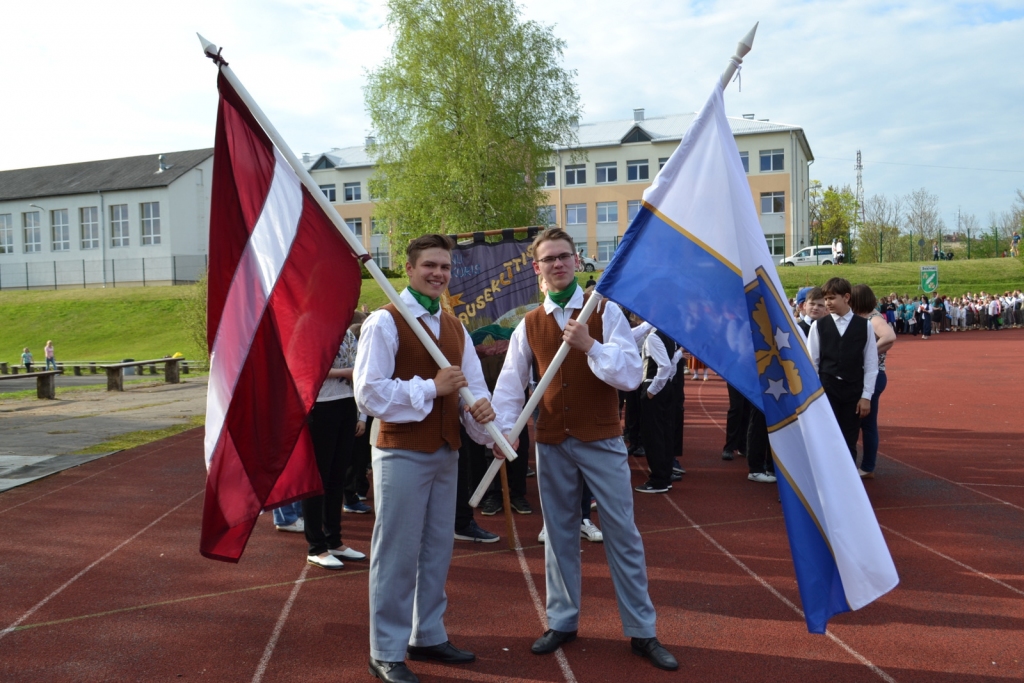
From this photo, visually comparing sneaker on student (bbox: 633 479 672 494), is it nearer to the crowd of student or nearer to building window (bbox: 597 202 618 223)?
the crowd of student

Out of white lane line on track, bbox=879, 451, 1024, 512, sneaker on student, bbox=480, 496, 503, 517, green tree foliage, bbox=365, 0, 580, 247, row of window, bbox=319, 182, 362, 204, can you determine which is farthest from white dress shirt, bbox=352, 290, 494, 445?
row of window, bbox=319, 182, 362, 204

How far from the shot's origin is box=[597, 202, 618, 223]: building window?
6097cm

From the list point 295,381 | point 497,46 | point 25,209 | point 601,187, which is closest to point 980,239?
point 601,187

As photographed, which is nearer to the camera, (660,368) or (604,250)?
(660,368)

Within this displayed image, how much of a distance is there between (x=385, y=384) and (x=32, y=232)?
67.8 meters

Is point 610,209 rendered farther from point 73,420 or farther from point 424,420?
point 424,420

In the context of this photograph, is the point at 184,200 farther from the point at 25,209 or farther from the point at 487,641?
the point at 487,641

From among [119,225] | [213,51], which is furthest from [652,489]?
[119,225]

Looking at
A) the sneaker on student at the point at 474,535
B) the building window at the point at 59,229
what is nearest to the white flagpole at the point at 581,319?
the sneaker on student at the point at 474,535

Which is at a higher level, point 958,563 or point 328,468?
point 328,468

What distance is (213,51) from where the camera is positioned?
13.2ft

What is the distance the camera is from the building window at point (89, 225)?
193 feet

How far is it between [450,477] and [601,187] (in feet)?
192

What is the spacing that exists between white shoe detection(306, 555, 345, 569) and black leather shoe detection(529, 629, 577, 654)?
1.99 meters
